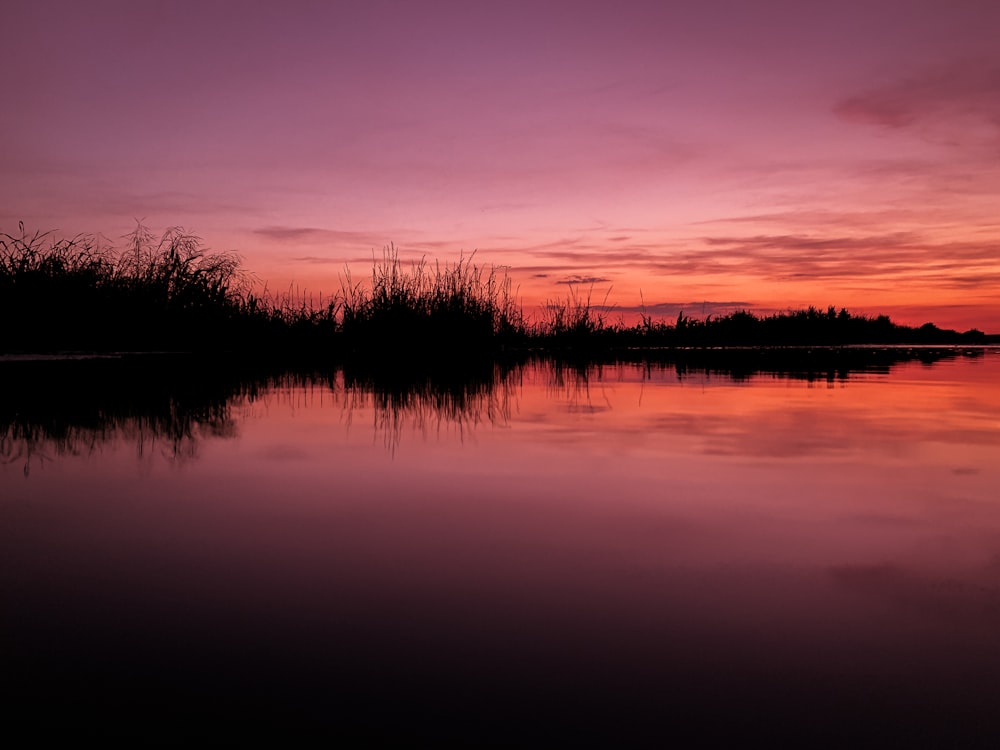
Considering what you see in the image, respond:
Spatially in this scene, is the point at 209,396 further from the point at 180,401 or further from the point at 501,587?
the point at 501,587

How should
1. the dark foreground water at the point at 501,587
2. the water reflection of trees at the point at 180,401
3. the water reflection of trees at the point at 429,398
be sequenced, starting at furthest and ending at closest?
the water reflection of trees at the point at 429,398 → the water reflection of trees at the point at 180,401 → the dark foreground water at the point at 501,587

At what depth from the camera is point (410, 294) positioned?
39.9 feet

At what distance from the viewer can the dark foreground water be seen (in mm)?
1140

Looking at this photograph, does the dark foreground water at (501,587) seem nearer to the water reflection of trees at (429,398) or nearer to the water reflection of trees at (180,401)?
the water reflection of trees at (180,401)

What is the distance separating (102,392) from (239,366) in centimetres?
388

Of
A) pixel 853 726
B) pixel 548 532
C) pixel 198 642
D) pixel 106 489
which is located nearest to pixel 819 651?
pixel 853 726

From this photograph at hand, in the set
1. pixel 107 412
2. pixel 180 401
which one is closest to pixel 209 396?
pixel 180 401

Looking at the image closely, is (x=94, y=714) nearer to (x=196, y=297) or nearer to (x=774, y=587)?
(x=774, y=587)

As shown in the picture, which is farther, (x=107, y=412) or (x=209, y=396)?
(x=209, y=396)

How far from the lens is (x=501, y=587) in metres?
1.65

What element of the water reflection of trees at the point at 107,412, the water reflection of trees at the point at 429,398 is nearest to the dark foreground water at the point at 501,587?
the water reflection of trees at the point at 107,412

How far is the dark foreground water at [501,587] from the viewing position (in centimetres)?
114

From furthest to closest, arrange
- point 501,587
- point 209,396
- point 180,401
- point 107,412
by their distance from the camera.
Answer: point 209,396
point 180,401
point 107,412
point 501,587

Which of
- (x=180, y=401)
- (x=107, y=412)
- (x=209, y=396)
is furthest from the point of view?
(x=209, y=396)
